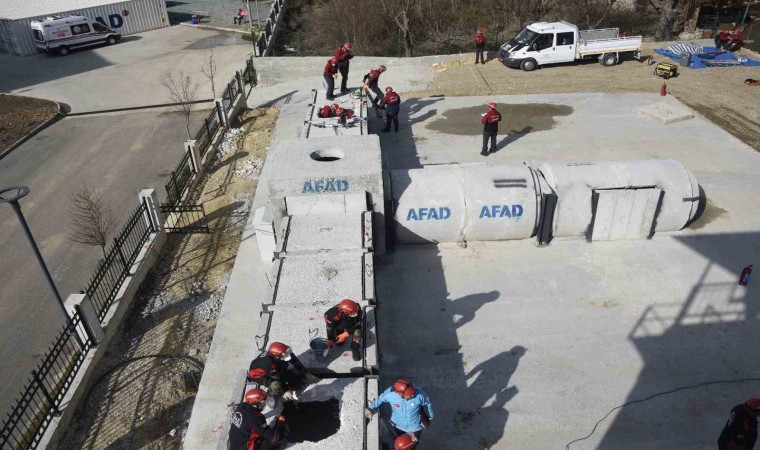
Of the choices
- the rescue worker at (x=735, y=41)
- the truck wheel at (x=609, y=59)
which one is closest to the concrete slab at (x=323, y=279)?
the truck wheel at (x=609, y=59)

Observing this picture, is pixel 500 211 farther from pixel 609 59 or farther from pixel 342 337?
pixel 609 59

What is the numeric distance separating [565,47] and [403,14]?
25.6ft

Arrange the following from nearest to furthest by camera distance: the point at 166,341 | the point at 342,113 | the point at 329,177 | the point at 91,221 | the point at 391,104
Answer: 1. the point at 166,341
2. the point at 329,177
3. the point at 91,221
4. the point at 342,113
5. the point at 391,104

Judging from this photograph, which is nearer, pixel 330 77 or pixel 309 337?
pixel 309 337

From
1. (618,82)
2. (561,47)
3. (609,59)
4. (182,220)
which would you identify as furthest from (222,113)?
(609,59)

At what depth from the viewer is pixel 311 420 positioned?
6.31 m

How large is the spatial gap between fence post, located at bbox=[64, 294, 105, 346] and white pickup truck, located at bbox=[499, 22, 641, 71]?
19255 mm

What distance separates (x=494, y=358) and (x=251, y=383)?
13.0 ft

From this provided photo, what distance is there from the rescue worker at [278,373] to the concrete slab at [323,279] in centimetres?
149

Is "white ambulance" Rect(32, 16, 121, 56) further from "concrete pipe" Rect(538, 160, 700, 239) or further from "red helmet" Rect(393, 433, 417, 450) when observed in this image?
"red helmet" Rect(393, 433, 417, 450)

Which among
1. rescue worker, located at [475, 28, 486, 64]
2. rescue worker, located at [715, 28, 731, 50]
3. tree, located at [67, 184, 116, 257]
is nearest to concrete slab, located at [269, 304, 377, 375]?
tree, located at [67, 184, 116, 257]

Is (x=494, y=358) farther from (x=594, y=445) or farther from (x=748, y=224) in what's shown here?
(x=748, y=224)

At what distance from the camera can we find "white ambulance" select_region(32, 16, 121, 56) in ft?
102

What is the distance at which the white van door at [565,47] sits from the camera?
22.3 m
